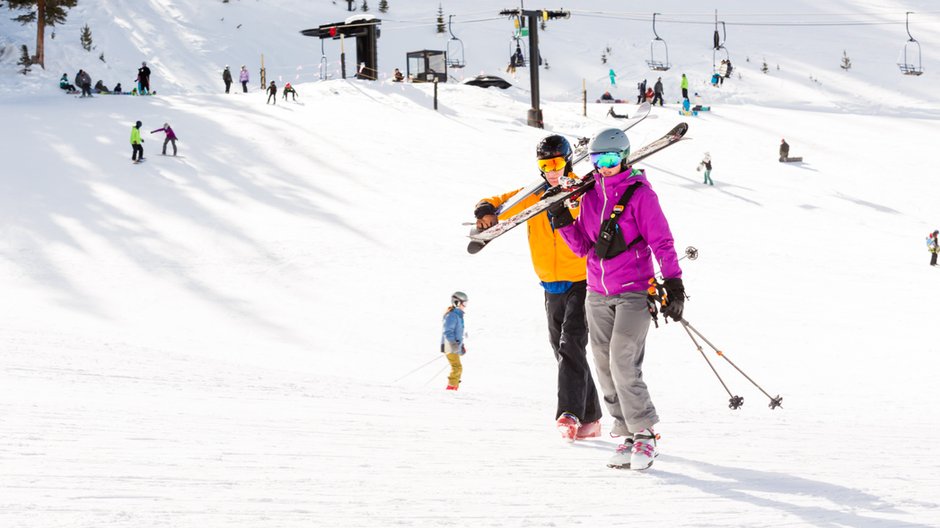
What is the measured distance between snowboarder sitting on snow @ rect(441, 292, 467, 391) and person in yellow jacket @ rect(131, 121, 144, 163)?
52.6 feet

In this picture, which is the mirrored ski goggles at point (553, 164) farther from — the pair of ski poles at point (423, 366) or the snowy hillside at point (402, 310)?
the pair of ski poles at point (423, 366)

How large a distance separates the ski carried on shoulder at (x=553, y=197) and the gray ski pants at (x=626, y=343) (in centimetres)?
50

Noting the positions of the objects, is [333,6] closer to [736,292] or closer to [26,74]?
[26,74]

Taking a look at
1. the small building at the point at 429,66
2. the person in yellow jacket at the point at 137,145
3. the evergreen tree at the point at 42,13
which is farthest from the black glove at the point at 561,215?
the evergreen tree at the point at 42,13

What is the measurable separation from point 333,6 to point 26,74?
2110 cm

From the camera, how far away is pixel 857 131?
3788cm

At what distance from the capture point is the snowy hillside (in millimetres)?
3893

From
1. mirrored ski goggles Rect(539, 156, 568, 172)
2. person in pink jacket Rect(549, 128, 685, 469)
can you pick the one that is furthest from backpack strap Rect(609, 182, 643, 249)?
mirrored ski goggles Rect(539, 156, 568, 172)

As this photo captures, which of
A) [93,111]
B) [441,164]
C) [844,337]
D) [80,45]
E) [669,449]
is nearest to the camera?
[669,449]

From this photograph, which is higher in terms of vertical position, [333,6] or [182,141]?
[333,6]

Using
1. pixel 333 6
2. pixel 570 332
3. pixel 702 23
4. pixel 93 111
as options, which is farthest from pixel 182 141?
pixel 702 23

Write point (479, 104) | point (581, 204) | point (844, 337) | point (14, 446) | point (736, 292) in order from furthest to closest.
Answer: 1. point (479, 104)
2. point (736, 292)
3. point (844, 337)
4. point (581, 204)
5. point (14, 446)

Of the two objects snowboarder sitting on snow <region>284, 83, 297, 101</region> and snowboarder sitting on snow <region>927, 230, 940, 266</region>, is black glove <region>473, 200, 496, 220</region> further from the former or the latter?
snowboarder sitting on snow <region>284, 83, 297, 101</region>

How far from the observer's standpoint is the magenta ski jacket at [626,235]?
434 centimetres
